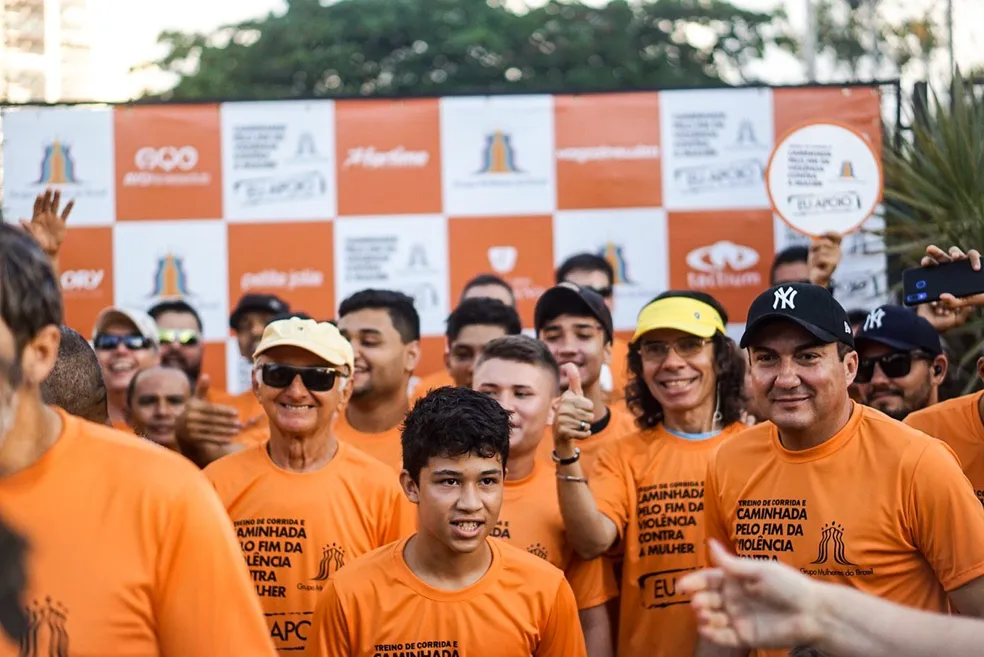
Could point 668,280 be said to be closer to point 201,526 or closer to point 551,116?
point 551,116

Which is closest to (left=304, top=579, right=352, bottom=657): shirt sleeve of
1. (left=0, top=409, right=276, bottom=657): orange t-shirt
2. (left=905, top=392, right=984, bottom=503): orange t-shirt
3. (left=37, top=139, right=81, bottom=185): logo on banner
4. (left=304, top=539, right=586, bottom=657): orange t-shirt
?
(left=304, top=539, right=586, bottom=657): orange t-shirt

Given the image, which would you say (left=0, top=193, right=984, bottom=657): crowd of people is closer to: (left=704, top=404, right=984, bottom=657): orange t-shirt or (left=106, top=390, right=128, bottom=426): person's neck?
(left=704, top=404, right=984, bottom=657): orange t-shirt

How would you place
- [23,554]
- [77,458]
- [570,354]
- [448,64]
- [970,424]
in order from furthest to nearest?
[448,64] → [570,354] → [970,424] → [77,458] → [23,554]

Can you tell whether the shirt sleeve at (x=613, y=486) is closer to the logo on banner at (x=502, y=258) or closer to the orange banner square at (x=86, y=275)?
the logo on banner at (x=502, y=258)

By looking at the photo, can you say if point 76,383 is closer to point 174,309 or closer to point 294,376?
point 294,376

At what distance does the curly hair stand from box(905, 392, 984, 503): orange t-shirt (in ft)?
2.19

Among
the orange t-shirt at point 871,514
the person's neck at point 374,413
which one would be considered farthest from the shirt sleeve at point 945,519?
the person's neck at point 374,413

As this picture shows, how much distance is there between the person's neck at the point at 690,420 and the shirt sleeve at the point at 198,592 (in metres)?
2.74

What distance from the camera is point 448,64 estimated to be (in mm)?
21375

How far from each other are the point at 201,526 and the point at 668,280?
18.8ft

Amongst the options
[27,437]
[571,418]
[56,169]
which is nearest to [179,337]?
[56,169]

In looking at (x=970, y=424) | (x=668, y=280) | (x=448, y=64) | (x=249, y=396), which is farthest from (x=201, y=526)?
(x=448, y=64)

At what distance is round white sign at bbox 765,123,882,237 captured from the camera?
620 cm

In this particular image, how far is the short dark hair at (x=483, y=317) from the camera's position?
5.64 meters
